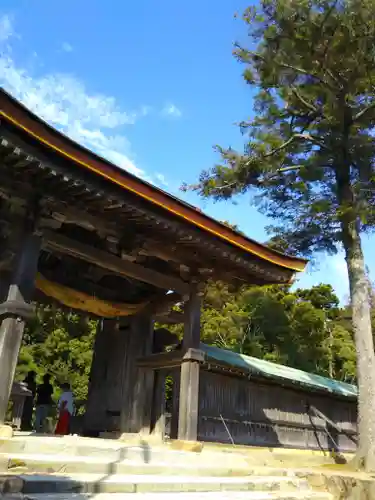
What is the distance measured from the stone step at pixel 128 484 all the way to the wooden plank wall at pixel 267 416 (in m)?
3.87

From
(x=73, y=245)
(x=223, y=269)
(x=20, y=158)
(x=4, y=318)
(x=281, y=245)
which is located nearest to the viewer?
(x=20, y=158)

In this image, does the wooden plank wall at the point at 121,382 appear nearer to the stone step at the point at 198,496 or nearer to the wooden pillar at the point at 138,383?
the wooden pillar at the point at 138,383

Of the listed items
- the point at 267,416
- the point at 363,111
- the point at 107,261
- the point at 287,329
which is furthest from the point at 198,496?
the point at 287,329

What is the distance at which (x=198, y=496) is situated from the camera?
5477 mm

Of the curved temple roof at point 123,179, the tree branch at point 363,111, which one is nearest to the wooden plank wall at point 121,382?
the curved temple roof at point 123,179

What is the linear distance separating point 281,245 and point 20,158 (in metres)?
9.67

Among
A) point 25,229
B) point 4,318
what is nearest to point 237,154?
point 25,229

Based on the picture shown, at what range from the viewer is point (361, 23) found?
38.7ft

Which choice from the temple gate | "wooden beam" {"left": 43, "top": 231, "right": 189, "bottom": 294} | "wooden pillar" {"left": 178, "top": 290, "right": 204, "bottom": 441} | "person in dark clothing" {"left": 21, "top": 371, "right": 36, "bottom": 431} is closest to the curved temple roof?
the temple gate

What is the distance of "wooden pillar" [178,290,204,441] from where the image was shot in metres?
9.09

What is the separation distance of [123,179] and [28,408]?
55.0ft

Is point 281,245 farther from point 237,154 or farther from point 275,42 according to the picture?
point 275,42

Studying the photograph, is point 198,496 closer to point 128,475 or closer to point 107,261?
point 128,475

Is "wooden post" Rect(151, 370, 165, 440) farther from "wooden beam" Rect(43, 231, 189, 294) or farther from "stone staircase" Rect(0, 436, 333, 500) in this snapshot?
"stone staircase" Rect(0, 436, 333, 500)
